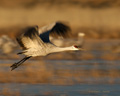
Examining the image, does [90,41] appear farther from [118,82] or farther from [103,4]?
[118,82]

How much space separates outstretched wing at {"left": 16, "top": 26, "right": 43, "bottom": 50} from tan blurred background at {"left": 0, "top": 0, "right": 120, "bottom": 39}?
12.4 meters

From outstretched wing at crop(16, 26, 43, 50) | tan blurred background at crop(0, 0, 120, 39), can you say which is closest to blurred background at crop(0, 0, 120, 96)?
tan blurred background at crop(0, 0, 120, 39)

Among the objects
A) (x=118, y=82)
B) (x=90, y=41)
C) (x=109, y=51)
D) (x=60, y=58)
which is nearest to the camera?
(x=118, y=82)

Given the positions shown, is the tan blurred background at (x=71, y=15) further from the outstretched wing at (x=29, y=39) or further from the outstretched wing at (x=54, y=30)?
the outstretched wing at (x=29, y=39)

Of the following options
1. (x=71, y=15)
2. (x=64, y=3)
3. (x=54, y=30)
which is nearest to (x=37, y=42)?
(x=54, y=30)

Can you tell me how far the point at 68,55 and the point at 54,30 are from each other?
14.7 feet

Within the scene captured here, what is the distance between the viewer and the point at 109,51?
21.3 metres

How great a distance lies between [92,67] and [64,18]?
40.0ft

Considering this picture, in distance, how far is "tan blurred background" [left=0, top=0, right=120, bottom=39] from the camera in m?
27.4

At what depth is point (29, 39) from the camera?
46.6ft

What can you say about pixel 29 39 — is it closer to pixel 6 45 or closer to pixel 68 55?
pixel 68 55

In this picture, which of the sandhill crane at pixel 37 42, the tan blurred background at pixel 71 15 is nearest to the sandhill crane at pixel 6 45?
the tan blurred background at pixel 71 15

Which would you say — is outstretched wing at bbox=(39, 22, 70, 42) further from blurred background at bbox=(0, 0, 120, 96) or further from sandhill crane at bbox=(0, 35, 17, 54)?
sandhill crane at bbox=(0, 35, 17, 54)

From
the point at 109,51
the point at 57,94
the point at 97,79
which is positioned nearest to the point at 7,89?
the point at 57,94
